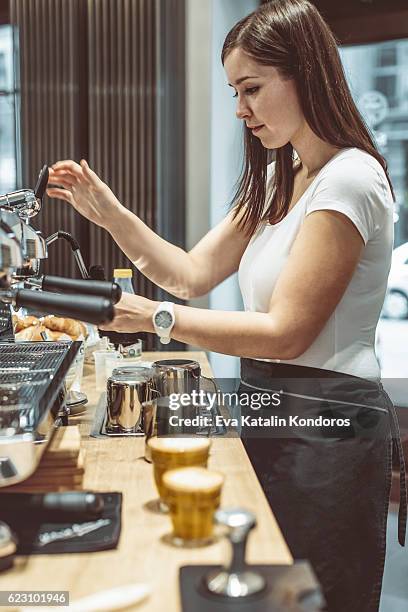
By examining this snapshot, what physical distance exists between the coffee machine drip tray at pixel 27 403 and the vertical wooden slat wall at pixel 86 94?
0.44m

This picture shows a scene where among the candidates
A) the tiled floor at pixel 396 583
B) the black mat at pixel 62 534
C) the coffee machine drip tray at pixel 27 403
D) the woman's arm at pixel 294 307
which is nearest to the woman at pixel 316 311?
the woman's arm at pixel 294 307

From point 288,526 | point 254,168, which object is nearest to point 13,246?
point 288,526

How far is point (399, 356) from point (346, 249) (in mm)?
822

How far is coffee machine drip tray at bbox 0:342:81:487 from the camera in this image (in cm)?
72

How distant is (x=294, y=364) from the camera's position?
3.62 ft

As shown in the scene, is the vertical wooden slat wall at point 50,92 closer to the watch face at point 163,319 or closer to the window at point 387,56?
the watch face at point 163,319

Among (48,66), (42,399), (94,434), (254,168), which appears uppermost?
(48,66)

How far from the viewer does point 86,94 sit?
5.06 ft

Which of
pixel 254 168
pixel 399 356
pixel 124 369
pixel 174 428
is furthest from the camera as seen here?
pixel 399 356

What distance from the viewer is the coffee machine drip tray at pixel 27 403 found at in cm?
72

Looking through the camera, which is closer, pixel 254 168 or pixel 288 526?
pixel 288 526

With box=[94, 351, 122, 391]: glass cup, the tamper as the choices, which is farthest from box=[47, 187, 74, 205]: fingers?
the tamper

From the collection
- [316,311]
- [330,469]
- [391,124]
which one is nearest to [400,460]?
[330,469]

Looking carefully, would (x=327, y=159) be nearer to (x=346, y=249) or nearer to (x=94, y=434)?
(x=346, y=249)
